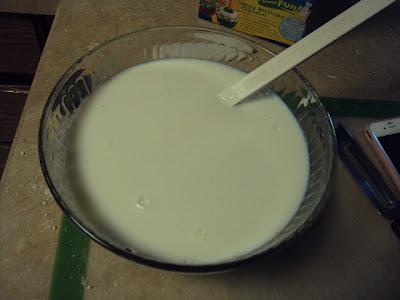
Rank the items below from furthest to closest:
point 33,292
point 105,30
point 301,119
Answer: point 105,30
point 301,119
point 33,292

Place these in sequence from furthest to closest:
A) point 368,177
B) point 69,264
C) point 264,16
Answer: point 264,16
point 368,177
point 69,264

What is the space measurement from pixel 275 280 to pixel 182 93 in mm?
348

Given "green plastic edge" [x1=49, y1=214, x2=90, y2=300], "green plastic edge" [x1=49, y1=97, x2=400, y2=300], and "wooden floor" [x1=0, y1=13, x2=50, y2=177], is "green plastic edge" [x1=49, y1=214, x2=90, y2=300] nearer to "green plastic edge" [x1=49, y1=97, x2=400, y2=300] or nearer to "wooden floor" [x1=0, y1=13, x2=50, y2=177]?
"green plastic edge" [x1=49, y1=97, x2=400, y2=300]

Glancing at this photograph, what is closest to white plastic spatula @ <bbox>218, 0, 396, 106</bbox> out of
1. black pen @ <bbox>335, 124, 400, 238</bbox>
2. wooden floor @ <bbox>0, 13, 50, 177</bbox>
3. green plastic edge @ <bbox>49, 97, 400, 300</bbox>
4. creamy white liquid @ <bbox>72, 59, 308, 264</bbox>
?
creamy white liquid @ <bbox>72, 59, 308, 264</bbox>

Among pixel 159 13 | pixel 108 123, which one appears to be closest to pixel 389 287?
pixel 108 123

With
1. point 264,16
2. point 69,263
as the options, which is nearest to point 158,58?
point 264,16

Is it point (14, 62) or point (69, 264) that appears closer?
point (69, 264)

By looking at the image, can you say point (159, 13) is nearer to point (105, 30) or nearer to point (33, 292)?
point (105, 30)

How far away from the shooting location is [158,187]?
60cm

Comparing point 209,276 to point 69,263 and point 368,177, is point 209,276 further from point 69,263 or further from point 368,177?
point 368,177

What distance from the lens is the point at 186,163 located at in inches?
24.9

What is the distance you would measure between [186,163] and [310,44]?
10.2 inches

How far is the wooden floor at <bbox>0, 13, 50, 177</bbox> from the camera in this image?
1.01m

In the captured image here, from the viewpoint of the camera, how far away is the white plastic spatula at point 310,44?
1.99 ft
